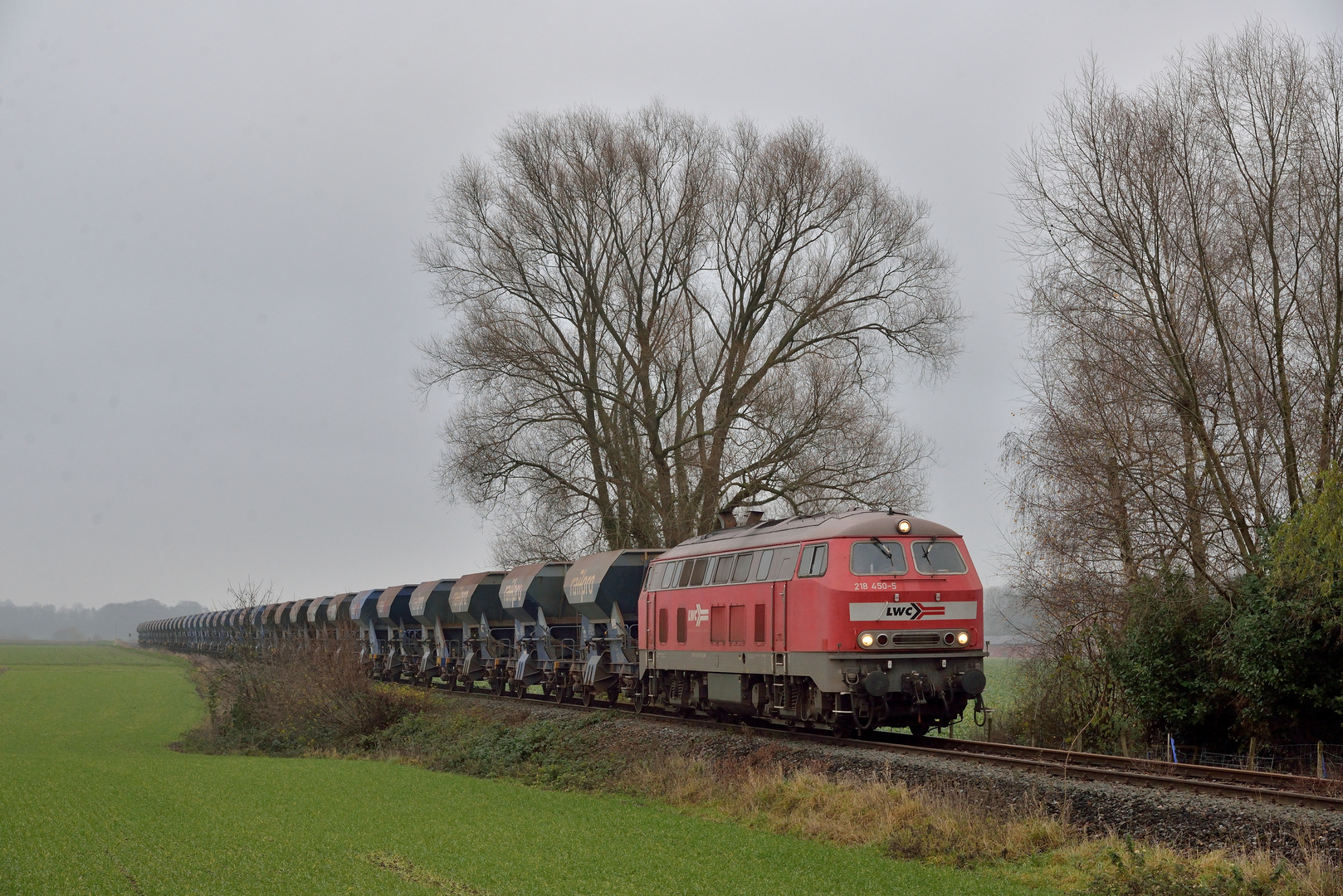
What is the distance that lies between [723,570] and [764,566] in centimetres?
170

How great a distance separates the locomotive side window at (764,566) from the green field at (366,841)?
4.31 metres

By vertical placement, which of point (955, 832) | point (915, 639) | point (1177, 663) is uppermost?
point (915, 639)

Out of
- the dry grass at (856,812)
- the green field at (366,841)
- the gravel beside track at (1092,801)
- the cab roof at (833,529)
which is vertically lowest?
the green field at (366,841)

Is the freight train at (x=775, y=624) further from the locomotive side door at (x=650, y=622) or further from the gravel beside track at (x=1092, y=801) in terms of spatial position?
the gravel beside track at (x=1092, y=801)

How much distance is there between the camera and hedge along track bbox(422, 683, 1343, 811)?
40.2 feet

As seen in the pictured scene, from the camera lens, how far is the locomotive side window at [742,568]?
20297mm

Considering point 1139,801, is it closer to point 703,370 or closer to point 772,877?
point 772,877

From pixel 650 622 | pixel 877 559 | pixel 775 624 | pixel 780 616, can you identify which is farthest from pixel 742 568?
pixel 650 622

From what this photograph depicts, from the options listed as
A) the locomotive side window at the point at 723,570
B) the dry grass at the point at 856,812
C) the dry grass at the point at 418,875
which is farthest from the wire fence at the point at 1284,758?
the dry grass at the point at 418,875

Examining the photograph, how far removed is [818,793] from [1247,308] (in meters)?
12.1

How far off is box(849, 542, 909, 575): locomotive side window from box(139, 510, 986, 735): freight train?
0.02m

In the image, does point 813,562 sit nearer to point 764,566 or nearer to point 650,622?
point 764,566

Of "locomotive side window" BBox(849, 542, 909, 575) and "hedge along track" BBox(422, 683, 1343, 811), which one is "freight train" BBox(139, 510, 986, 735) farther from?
"hedge along track" BBox(422, 683, 1343, 811)

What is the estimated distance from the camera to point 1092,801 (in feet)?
41.5
